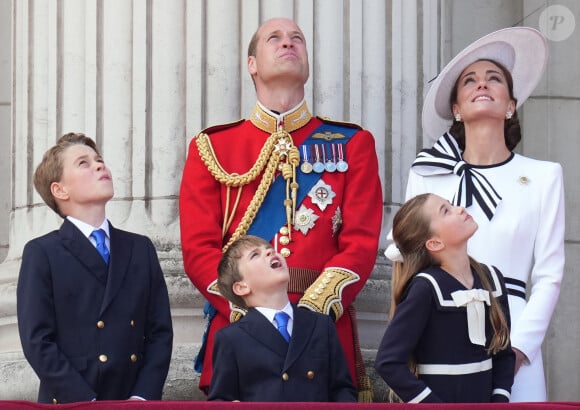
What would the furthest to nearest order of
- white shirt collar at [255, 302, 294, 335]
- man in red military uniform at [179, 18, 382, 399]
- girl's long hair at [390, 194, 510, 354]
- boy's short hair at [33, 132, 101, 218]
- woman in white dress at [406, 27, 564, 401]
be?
man in red military uniform at [179, 18, 382, 399] → woman in white dress at [406, 27, 564, 401] → boy's short hair at [33, 132, 101, 218] → girl's long hair at [390, 194, 510, 354] → white shirt collar at [255, 302, 294, 335]

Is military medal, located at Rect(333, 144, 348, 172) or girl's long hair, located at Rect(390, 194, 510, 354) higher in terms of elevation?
military medal, located at Rect(333, 144, 348, 172)

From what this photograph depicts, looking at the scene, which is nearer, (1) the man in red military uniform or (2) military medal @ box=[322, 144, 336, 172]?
(1) the man in red military uniform

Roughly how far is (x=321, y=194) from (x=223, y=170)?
379 millimetres

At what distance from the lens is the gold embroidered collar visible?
21.3 feet

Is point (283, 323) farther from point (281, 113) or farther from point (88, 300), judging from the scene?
point (281, 113)

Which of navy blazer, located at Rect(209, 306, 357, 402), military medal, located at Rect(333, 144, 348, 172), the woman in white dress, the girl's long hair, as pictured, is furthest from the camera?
military medal, located at Rect(333, 144, 348, 172)

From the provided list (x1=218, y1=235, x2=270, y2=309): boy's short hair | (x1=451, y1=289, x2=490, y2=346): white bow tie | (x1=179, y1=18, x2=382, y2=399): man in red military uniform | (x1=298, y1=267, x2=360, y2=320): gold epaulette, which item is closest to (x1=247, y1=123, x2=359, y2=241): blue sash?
(x1=179, y1=18, x2=382, y2=399): man in red military uniform

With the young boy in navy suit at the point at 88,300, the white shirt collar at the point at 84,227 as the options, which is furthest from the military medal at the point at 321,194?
the white shirt collar at the point at 84,227

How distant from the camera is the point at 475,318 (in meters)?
5.57

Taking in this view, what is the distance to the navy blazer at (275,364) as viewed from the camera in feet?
18.1

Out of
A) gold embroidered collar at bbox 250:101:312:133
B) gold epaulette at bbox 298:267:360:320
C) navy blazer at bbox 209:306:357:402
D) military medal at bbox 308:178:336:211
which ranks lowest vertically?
Result: navy blazer at bbox 209:306:357:402

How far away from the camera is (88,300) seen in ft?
18.6

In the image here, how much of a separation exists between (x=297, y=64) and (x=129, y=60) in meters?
1.17

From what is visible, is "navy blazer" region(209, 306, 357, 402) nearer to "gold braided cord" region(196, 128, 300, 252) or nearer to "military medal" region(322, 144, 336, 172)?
"gold braided cord" region(196, 128, 300, 252)
